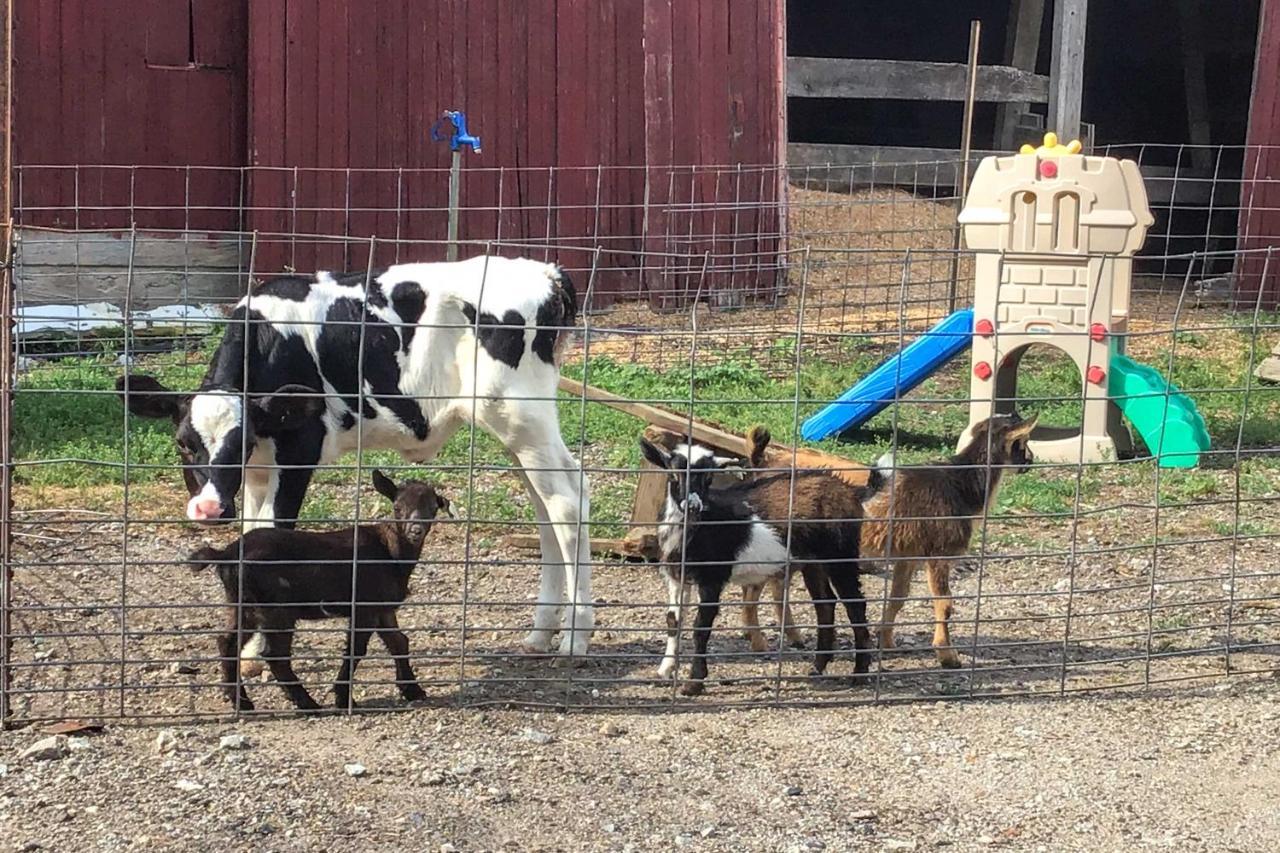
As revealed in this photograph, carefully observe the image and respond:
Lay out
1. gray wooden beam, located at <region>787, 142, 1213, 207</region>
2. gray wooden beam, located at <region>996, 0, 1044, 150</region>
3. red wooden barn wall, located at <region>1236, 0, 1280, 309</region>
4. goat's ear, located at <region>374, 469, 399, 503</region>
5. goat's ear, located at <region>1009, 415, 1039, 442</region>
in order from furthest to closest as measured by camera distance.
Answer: gray wooden beam, located at <region>996, 0, 1044, 150</region>, gray wooden beam, located at <region>787, 142, 1213, 207</region>, red wooden barn wall, located at <region>1236, 0, 1280, 309</region>, goat's ear, located at <region>1009, 415, 1039, 442</region>, goat's ear, located at <region>374, 469, 399, 503</region>

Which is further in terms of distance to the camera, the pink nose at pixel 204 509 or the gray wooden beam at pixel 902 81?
the gray wooden beam at pixel 902 81

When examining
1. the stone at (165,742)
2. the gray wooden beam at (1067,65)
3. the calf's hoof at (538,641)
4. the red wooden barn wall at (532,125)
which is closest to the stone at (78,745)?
the stone at (165,742)

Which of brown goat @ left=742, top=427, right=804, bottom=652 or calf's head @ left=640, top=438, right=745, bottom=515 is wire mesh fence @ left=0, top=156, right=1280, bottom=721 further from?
calf's head @ left=640, top=438, right=745, bottom=515

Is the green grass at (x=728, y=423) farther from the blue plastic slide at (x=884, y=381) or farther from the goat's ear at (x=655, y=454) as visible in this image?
the goat's ear at (x=655, y=454)

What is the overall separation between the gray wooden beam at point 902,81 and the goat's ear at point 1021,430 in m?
9.44

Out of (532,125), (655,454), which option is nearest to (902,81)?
(532,125)

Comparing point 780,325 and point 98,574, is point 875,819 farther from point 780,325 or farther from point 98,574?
point 780,325

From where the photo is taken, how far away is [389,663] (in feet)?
20.6

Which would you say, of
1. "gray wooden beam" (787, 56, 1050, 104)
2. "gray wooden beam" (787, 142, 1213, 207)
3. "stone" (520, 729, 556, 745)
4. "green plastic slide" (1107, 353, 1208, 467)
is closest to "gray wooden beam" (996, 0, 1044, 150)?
"gray wooden beam" (787, 142, 1213, 207)

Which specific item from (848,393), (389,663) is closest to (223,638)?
(389,663)

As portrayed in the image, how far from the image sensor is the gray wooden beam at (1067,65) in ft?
51.3

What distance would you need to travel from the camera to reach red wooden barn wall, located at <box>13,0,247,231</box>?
1322 cm

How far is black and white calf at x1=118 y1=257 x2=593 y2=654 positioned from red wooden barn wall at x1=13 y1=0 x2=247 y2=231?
688 centimetres

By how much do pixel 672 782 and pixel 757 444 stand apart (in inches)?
87.2
